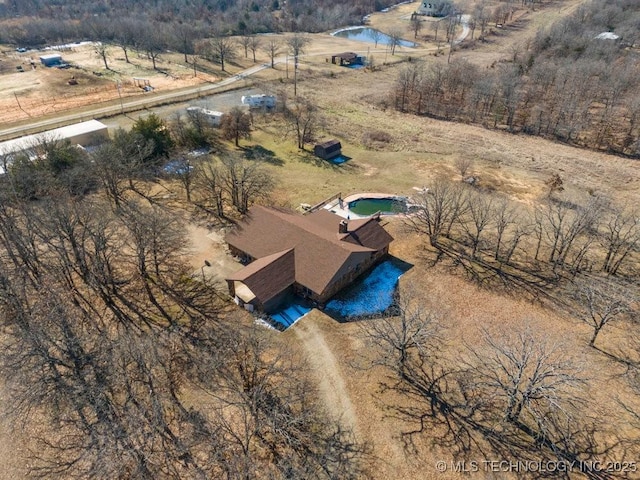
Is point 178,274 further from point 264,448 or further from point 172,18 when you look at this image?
point 172,18

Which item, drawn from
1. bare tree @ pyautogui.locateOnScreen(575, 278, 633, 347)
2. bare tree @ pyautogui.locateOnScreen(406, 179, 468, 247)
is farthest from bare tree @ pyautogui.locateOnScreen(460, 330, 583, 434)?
bare tree @ pyautogui.locateOnScreen(406, 179, 468, 247)

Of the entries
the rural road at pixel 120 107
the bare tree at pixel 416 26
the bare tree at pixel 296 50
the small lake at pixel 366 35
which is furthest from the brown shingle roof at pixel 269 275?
the bare tree at pixel 416 26

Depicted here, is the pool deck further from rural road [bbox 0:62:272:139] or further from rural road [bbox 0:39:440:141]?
rural road [bbox 0:62:272:139]

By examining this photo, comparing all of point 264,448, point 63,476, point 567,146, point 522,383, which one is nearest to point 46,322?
point 63,476

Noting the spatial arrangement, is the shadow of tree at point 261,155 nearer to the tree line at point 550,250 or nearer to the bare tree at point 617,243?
the tree line at point 550,250

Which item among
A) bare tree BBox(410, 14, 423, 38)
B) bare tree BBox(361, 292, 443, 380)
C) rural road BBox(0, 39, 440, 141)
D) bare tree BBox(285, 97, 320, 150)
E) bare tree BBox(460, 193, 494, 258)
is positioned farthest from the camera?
bare tree BBox(410, 14, 423, 38)
